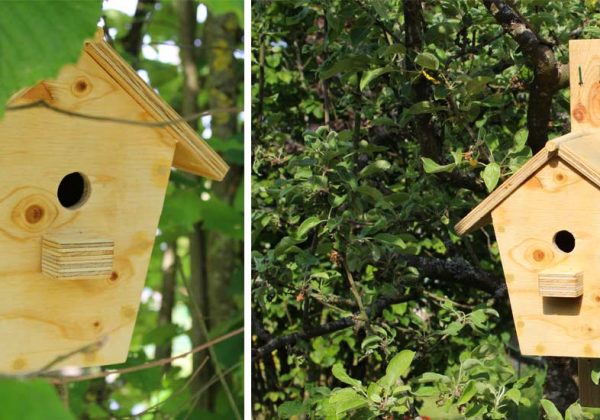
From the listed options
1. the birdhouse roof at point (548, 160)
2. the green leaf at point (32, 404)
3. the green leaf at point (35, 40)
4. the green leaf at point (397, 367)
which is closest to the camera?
the green leaf at point (32, 404)

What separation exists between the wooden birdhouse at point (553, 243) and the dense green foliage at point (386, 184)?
19 centimetres

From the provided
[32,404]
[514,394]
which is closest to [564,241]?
[514,394]

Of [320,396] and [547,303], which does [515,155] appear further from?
[320,396]

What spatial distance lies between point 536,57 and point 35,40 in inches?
55.6

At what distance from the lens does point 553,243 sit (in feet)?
6.06

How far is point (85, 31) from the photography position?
1.03 m

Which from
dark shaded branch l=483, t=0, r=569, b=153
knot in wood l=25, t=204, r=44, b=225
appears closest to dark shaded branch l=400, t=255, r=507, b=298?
dark shaded branch l=483, t=0, r=569, b=153

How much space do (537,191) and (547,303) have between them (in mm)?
218

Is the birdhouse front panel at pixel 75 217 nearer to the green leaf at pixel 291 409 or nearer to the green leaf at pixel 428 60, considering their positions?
the green leaf at pixel 428 60

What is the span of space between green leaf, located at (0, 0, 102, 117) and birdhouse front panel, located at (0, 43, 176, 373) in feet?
1.38

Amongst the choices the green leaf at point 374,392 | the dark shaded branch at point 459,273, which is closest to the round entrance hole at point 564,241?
the green leaf at point 374,392

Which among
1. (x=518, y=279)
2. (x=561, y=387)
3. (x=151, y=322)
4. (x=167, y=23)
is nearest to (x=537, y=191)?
(x=518, y=279)

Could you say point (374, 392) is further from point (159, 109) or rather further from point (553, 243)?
point (159, 109)

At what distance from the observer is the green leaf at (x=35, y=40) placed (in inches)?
39.1
